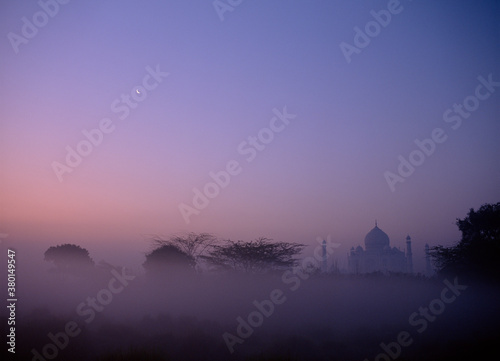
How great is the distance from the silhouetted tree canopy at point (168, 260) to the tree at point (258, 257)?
9.93ft

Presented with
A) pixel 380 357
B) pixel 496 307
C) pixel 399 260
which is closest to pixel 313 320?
pixel 380 357

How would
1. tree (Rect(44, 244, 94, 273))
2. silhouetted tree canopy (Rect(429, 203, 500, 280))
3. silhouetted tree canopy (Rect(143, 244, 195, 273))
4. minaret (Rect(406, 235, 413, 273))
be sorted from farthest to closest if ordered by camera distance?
minaret (Rect(406, 235, 413, 273))
tree (Rect(44, 244, 94, 273))
silhouetted tree canopy (Rect(143, 244, 195, 273))
silhouetted tree canopy (Rect(429, 203, 500, 280))

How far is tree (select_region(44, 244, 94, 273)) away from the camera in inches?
1608

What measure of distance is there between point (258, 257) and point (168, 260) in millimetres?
8949

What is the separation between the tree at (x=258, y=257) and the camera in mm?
35469

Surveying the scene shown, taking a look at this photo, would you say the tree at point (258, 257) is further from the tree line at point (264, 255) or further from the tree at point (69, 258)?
the tree at point (69, 258)

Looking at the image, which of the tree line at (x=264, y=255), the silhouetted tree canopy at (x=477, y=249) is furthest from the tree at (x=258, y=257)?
the silhouetted tree canopy at (x=477, y=249)

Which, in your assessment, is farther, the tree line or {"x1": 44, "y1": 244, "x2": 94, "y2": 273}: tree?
{"x1": 44, "y1": 244, "x2": 94, "y2": 273}: tree

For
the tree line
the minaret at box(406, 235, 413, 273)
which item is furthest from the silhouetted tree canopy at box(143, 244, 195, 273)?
the minaret at box(406, 235, 413, 273)

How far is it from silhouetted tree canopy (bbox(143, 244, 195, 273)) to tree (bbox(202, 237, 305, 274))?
3025 mm

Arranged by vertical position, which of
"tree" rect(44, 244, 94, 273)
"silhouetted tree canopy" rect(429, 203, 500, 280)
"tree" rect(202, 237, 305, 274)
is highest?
"tree" rect(44, 244, 94, 273)

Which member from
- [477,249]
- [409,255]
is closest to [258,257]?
[477,249]

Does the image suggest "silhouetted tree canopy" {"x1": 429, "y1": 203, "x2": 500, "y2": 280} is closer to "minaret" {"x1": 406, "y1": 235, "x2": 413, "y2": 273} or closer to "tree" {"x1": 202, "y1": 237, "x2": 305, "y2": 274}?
"tree" {"x1": 202, "y1": 237, "x2": 305, "y2": 274}

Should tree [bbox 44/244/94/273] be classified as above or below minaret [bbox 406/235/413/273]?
above
